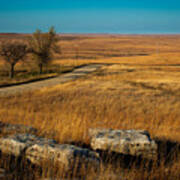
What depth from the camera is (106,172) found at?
295 centimetres

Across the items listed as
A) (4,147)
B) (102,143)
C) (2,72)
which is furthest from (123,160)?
(2,72)

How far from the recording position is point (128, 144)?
156 inches

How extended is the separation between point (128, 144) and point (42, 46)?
32714mm

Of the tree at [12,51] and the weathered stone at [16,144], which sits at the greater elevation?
the tree at [12,51]

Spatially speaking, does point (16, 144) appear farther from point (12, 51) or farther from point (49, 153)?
point (12, 51)

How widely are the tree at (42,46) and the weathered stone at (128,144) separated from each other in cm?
3192

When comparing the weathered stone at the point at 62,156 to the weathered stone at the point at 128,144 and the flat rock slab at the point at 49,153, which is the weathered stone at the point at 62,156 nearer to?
the flat rock slab at the point at 49,153

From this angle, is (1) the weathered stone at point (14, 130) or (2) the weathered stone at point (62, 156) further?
(1) the weathered stone at point (14, 130)

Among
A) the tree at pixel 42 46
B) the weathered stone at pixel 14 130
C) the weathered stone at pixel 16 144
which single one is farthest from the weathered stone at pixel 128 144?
the tree at pixel 42 46

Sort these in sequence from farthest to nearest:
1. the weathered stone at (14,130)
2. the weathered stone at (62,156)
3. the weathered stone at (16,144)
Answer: the weathered stone at (14,130), the weathered stone at (16,144), the weathered stone at (62,156)

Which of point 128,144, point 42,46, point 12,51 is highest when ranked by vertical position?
point 42,46

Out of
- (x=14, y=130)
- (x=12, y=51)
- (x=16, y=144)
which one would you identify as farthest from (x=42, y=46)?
(x=16, y=144)

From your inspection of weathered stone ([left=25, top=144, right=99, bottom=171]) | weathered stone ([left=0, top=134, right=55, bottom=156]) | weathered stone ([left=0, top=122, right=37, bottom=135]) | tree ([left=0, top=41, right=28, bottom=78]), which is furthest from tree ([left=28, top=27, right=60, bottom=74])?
weathered stone ([left=25, top=144, right=99, bottom=171])

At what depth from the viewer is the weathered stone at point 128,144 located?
3.87 meters
